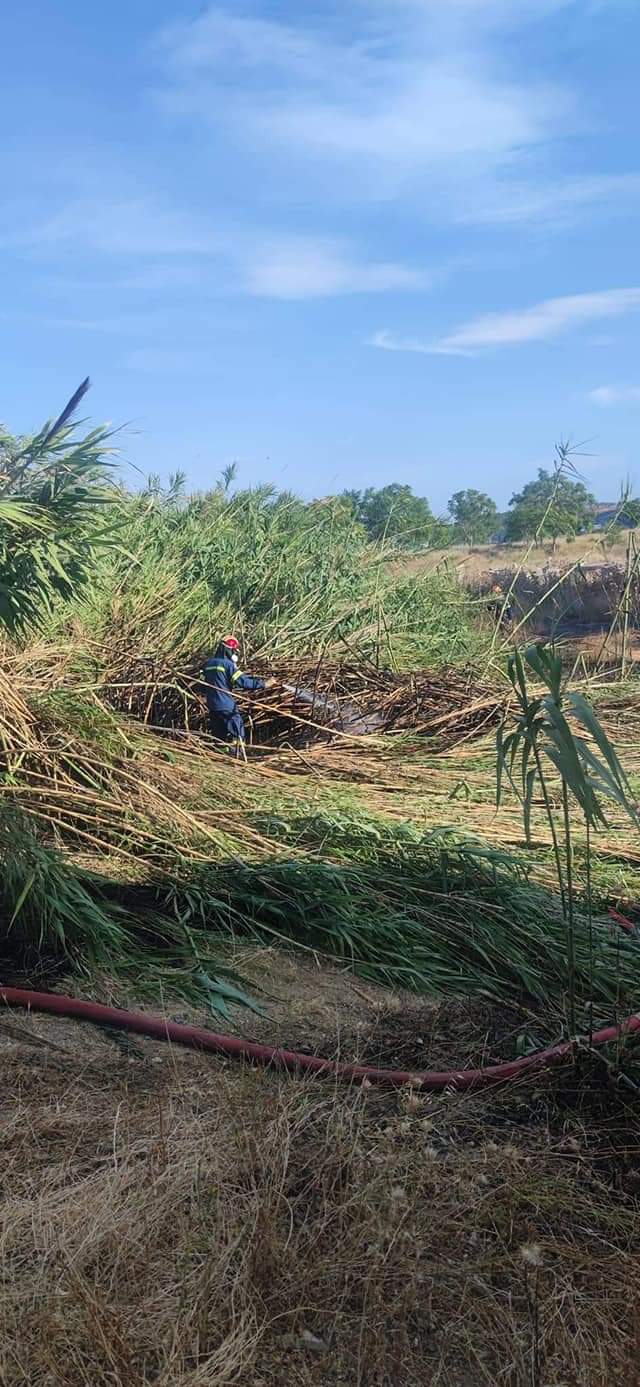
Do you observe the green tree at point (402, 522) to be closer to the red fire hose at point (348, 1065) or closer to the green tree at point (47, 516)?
the green tree at point (47, 516)

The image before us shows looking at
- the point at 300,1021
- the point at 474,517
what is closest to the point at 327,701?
the point at 300,1021

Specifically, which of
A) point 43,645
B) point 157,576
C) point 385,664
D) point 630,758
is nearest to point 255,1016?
point 43,645

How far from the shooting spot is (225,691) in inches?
291

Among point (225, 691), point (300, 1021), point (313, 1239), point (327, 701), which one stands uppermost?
point (225, 691)

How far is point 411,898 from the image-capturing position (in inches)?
163

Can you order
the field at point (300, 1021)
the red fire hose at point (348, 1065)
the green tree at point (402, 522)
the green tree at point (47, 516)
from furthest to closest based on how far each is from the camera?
the green tree at point (402, 522) < the green tree at point (47, 516) < the red fire hose at point (348, 1065) < the field at point (300, 1021)

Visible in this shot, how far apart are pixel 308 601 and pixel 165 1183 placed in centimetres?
705

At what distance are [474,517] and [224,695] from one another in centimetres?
811

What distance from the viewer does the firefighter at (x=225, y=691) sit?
289 inches

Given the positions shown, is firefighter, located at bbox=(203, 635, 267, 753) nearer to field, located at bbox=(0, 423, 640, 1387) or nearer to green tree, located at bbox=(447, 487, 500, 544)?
field, located at bbox=(0, 423, 640, 1387)

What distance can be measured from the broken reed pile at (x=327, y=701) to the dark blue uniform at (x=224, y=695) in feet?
0.42

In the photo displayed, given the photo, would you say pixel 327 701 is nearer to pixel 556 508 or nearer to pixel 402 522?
pixel 556 508

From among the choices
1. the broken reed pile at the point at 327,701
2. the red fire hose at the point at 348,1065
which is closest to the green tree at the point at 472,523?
the broken reed pile at the point at 327,701

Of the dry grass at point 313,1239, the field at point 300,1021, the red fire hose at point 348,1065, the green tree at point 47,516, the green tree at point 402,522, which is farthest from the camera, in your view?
the green tree at point 402,522
